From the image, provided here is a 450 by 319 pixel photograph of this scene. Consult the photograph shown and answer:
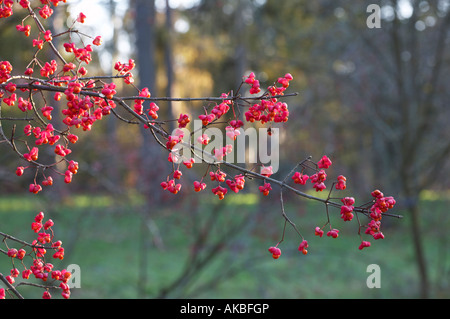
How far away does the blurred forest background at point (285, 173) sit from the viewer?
6070 mm

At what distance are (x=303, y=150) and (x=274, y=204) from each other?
237 cm

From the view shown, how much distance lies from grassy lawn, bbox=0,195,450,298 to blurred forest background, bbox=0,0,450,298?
1.7 inches

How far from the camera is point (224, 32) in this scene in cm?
1880

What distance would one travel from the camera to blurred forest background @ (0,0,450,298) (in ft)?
19.9

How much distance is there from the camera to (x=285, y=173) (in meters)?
8.94

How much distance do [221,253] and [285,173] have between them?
232 centimetres
